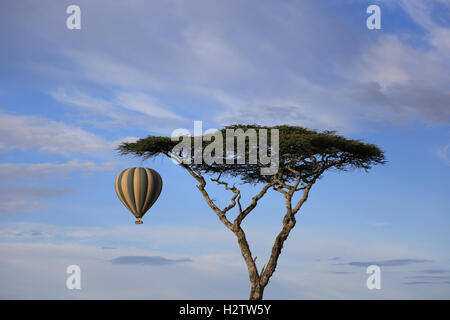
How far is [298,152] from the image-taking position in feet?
95.6

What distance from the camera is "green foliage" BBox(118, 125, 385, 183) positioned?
28438 millimetres

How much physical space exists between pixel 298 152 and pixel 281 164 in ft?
4.41

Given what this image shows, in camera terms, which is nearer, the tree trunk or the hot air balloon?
the tree trunk

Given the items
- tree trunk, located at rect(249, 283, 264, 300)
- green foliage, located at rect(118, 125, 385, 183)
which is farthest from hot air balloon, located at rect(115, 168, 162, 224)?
tree trunk, located at rect(249, 283, 264, 300)

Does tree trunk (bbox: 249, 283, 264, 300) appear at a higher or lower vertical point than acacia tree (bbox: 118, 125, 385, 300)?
lower

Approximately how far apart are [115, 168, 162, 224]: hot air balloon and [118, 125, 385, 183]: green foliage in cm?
223

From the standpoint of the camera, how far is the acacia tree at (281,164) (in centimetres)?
2808

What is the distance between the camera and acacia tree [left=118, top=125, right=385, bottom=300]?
28.1 meters

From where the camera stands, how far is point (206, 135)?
99.6 ft

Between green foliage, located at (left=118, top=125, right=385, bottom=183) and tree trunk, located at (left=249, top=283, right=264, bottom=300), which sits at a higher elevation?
green foliage, located at (left=118, top=125, right=385, bottom=183)

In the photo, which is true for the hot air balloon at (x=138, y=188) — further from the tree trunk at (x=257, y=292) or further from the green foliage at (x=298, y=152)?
the tree trunk at (x=257, y=292)

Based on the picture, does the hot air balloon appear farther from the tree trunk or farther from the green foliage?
the tree trunk
